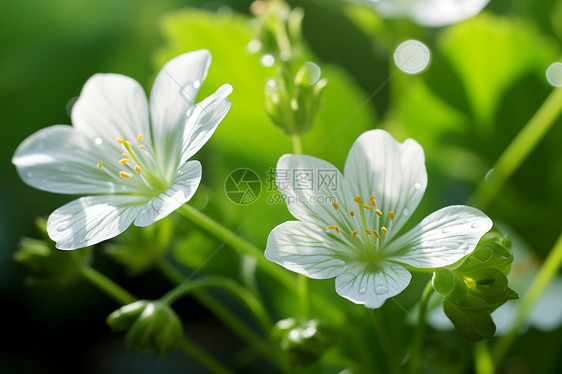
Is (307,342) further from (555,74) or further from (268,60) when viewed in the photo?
(555,74)

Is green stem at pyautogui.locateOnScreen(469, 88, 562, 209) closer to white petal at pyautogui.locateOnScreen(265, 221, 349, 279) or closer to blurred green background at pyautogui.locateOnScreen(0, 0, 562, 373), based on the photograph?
blurred green background at pyautogui.locateOnScreen(0, 0, 562, 373)

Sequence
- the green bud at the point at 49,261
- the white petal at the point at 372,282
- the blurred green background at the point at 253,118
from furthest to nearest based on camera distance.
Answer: the blurred green background at the point at 253,118, the green bud at the point at 49,261, the white petal at the point at 372,282

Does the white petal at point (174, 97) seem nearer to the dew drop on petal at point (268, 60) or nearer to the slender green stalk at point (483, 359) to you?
the dew drop on petal at point (268, 60)

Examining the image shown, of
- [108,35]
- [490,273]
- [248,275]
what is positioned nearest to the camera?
[490,273]

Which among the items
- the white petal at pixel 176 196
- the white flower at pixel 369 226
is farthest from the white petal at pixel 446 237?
the white petal at pixel 176 196

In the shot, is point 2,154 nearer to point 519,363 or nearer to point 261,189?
point 261,189

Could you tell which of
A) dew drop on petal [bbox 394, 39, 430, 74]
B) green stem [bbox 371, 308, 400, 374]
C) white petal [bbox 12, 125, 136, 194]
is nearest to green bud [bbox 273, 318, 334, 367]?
green stem [bbox 371, 308, 400, 374]

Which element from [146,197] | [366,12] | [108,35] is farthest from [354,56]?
[146,197]
